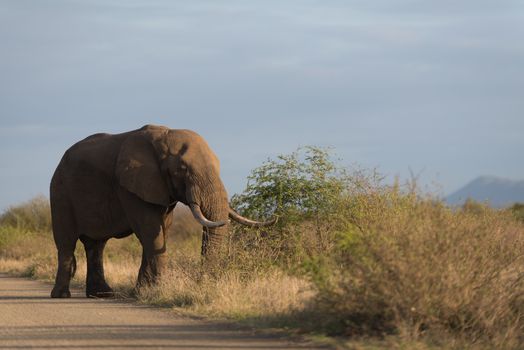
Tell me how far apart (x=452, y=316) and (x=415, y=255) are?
2.77 feet

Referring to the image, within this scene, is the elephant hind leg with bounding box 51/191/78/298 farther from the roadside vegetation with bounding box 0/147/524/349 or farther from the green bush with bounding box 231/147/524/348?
the green bush with bounding box 231/147/524/348

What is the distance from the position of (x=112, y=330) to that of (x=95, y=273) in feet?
22.0

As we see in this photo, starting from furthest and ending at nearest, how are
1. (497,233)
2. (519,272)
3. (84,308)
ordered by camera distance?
(84,308) → (497,233) → (519,272)

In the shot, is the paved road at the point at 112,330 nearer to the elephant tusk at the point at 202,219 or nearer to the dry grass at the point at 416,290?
the dry grass at the point at 416,290

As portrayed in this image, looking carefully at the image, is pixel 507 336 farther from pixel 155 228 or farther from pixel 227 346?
pixel 155 228

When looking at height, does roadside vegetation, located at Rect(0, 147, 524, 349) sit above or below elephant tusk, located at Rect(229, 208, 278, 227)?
below

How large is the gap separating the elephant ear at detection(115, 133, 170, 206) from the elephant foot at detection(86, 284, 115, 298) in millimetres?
1983

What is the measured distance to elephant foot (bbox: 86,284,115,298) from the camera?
60.6ft

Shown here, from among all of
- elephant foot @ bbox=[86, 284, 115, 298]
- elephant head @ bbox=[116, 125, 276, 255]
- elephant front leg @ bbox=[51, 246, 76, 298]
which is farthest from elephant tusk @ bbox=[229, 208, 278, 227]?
elephant front leg @ bbox=[51, 246, 76, 298]

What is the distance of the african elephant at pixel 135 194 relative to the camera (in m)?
17.5

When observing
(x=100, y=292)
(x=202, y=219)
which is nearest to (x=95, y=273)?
(x=100, y=292)

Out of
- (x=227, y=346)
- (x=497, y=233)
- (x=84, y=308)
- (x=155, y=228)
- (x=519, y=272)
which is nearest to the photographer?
(x=227, y=346)

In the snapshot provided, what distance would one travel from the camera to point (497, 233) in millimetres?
14453

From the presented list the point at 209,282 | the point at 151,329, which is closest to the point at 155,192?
the point at 209,282
